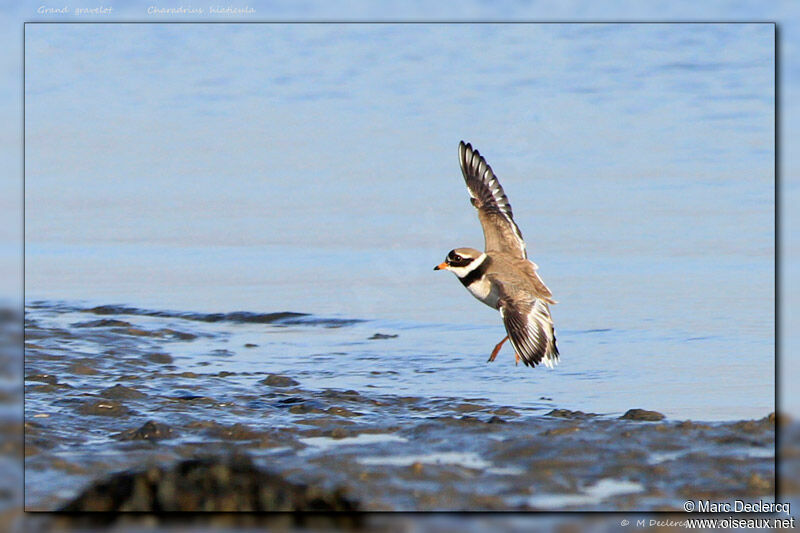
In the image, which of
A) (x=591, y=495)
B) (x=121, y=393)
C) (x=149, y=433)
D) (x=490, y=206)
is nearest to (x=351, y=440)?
(x=149, y=433)

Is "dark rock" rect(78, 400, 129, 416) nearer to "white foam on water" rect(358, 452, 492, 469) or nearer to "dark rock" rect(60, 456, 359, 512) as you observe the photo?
"dark rock" rect(60, 456, 359, 512)

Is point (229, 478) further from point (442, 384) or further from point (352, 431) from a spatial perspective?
point (442, 384)

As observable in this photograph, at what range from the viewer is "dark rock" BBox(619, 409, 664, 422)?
769 centimetres

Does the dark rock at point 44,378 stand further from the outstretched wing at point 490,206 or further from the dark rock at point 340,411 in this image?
the outstretched wing at point 490,206

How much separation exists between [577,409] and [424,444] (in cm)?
155

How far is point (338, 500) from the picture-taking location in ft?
18.8

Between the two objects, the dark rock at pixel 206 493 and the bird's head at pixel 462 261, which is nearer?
the dark rock at pixel 206 493

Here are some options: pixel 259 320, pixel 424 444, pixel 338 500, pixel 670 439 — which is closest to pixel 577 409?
pixel 670 439

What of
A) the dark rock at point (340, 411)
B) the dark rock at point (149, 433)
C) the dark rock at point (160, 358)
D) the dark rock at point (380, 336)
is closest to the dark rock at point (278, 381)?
the dark rock at point (340, 411)

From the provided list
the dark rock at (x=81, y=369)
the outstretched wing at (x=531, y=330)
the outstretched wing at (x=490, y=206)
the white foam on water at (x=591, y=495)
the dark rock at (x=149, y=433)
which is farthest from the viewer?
the dark rock at (x=81, y=369)

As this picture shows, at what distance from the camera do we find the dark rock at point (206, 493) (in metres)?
5.62

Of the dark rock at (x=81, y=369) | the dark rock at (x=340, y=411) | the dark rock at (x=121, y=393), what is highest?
the dark rock at (x=81, y=369)

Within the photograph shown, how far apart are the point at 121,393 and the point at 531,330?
3.89 metres

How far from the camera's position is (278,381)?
360 inches
